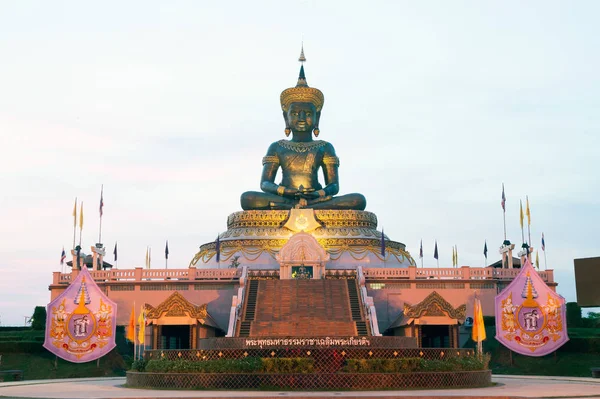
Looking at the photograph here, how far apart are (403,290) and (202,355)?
18.1 m

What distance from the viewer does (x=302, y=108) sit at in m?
54.8

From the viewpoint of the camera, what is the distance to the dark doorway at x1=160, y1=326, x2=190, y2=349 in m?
41.8

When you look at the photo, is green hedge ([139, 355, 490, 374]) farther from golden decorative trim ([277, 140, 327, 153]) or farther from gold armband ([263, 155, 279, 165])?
golden decorative trim ([277, 140, 327, 153])

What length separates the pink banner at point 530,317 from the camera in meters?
38.2

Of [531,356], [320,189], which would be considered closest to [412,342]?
[531,356]

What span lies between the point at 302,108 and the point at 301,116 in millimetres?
525

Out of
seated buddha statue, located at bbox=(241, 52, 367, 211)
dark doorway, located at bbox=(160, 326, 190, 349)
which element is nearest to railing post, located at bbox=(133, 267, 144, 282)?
dark doorway, located at bbox=(160, 326, 190, 349)

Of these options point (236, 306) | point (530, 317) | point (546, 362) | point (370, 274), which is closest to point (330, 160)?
point (370, 274)

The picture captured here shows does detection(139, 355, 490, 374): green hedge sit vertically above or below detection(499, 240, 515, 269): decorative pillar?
below

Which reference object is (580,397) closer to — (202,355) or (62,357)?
(202,355)

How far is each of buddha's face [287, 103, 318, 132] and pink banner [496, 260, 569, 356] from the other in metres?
19.7

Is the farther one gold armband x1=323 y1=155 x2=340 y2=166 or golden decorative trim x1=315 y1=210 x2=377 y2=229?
gold armband x1=323 y1=155 x2=340 y2=166

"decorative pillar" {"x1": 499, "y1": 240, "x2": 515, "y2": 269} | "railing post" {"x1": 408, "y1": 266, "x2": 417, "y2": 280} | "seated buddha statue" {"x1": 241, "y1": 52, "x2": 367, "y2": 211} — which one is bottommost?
"railing post" {"x1": 408, "y1": 266, "x2": 417, "y2": 280}

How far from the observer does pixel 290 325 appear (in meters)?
35.5
